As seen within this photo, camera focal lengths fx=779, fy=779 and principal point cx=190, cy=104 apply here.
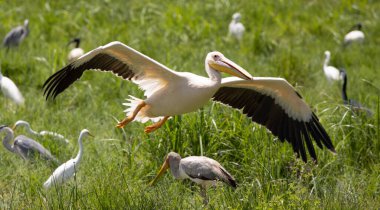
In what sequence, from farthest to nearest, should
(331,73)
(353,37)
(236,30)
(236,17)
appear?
1. (236,17)
2. (236,30)
3. (353,37)
4. (331,73)

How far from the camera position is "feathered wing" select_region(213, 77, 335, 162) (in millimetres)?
7055

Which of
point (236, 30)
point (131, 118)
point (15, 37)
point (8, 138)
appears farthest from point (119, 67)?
point (236, 30)

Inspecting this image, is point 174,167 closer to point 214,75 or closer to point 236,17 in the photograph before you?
point 214,75

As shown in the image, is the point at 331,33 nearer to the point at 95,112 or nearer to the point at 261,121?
the point at 95,112

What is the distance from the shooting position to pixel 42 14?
1379cm

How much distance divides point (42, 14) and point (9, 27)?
0.72 meters

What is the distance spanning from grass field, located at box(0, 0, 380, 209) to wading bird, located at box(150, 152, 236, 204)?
0.12m

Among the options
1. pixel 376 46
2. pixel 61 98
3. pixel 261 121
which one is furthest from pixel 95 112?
pixel 376 46

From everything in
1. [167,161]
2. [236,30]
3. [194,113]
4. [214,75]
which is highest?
[214,75]

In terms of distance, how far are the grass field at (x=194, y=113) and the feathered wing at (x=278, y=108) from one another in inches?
4.3

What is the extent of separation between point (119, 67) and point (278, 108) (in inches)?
63.0

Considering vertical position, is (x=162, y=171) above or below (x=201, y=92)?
below

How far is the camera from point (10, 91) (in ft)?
30.8

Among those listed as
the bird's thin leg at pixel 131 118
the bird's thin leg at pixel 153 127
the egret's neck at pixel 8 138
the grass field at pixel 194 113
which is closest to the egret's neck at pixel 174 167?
the grass field at pixel 194 113
